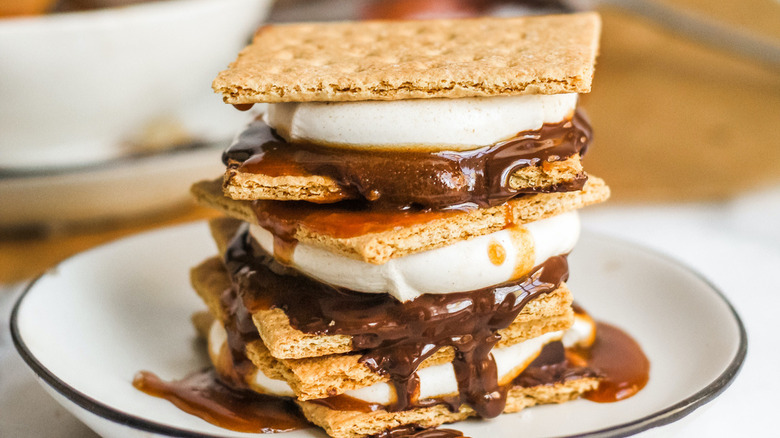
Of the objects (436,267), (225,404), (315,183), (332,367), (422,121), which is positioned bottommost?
(225,404)

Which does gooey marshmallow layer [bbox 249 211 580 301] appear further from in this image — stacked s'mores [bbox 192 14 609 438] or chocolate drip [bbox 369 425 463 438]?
chocolate drip [bbox 369 425 463 438]

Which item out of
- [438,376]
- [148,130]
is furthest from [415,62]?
[148,130]

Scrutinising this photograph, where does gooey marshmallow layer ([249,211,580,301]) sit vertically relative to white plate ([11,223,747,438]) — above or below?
above

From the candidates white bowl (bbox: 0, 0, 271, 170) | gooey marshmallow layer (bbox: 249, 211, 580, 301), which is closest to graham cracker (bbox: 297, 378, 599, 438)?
gooey marshmallow layer (bbox: 249, 211, 580, 301)

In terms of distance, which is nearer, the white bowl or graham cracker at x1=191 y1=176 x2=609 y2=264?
graham cracker at x1=191 y1=176 x2=609 y2=264

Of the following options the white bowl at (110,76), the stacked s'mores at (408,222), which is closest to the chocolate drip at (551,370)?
the stacked s'mores at (408,222)

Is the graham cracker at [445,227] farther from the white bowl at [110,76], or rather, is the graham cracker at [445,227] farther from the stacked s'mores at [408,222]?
the white bowl at [110,76]

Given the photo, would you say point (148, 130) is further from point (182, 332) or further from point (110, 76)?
point (182, 332)
